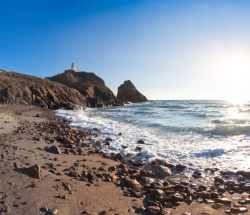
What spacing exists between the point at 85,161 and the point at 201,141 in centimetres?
705

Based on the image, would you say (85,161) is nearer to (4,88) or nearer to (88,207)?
(88,207)

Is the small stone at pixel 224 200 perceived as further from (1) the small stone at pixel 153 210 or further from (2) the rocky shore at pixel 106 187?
(1) the small stone at pixel 153 210

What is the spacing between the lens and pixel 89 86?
71875 mm

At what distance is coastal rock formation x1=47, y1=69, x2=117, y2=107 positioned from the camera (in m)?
68.2

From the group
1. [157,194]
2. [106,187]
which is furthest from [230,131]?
[106,187]

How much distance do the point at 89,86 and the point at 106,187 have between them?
65058 millimetres

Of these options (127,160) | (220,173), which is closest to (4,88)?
(127,160)

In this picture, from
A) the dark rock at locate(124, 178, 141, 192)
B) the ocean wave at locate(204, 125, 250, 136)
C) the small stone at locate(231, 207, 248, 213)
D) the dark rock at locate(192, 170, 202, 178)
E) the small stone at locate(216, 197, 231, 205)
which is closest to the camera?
the small stone at locate(231, 207, 248, 213)

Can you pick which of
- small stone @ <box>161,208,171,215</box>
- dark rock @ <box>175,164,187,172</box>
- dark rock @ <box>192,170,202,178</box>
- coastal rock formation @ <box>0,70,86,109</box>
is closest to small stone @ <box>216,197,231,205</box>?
small stone @ <box>161,208,171,215</box>

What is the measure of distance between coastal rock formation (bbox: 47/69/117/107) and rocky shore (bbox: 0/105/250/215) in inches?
2136

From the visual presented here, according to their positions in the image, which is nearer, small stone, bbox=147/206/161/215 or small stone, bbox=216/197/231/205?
small stone, bbox=147/206/161/215

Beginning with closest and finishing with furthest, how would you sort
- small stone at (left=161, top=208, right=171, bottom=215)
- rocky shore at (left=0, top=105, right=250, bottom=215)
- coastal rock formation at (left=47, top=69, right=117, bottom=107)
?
rocky shore at (left=0, top=105, right=250, bottom=215)
small stone at (left=161, top=208, right=171, bottom=215)
coastal rock formation at (left=47, top=69, right=117, bottom=107)

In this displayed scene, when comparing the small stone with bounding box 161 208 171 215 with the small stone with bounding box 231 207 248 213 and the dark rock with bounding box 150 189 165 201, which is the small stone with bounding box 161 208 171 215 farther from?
the small stone with bounding box 231 207 248 213

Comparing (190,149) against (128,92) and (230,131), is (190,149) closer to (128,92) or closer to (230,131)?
(230,131)
